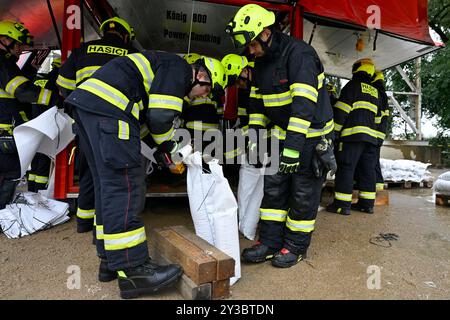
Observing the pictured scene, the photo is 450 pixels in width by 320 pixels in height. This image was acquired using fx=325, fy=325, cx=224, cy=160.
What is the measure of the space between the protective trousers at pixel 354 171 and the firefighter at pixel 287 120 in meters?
1.78

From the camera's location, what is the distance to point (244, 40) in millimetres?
2510

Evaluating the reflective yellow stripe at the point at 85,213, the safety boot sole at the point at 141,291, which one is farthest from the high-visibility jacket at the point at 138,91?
the reflective yellow stripe at the point at 85,213

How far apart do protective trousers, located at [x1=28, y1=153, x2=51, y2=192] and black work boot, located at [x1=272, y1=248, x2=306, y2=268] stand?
3.24 meters

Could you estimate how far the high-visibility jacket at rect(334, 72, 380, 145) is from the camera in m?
4.34

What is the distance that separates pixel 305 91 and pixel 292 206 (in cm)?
96

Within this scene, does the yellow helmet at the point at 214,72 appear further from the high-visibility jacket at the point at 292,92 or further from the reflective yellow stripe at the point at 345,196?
the reflective yellow stripe at the point at 345,196

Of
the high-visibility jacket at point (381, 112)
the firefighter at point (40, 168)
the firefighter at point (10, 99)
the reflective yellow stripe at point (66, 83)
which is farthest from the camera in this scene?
the high-visibility jacket at point (381, 112)

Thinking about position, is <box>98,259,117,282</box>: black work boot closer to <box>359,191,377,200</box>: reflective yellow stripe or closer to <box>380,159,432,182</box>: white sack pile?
<box>359,191,377,200</box>: reflective yellow stripe

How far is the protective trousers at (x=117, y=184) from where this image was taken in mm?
2014

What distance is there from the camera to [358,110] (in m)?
4.36

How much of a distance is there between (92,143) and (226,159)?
6.01 feet

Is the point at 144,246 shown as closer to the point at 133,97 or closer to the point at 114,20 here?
the point at 133,97

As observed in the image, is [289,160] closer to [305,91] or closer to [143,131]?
[305,91]

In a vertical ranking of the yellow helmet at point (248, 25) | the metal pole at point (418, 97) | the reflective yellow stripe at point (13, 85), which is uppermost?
the metal pole at point (418, 97)
